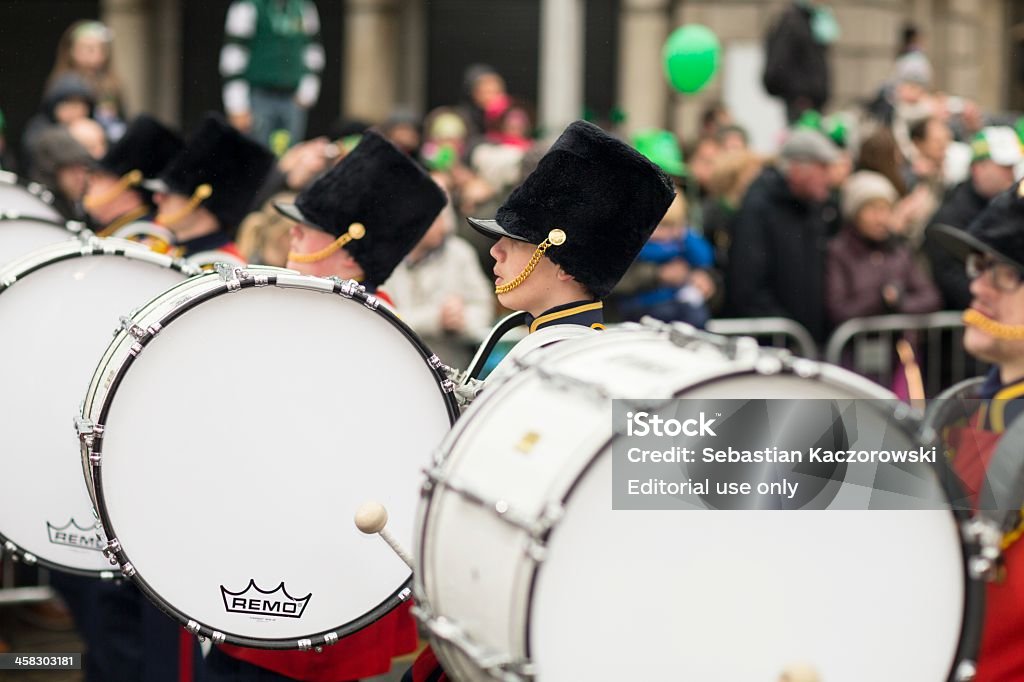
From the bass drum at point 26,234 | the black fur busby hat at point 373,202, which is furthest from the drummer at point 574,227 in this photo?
the bass drum at point 26,234

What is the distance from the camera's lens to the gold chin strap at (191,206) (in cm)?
556

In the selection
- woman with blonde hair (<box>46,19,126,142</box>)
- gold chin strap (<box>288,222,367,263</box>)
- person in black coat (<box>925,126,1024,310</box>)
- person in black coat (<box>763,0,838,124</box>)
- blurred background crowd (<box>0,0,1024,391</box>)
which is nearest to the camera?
gold chin strap (<box>288,222,367,263</box>)

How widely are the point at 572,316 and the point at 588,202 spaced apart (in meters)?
0.27

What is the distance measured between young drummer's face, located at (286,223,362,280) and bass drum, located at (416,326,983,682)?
6.18ft

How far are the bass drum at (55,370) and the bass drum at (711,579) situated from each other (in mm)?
1788

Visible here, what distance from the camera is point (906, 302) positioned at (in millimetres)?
8492

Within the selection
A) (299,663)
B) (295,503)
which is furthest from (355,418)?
(299,663)

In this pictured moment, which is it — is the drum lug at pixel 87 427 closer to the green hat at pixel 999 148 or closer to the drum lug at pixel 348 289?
the drum lug at pixel 348 289

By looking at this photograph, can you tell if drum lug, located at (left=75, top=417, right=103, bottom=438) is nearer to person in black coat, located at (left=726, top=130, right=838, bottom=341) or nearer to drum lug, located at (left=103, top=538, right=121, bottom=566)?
drum lug, located at (left=103, top=538, right=121, bottom=566)

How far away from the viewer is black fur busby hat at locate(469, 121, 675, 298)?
3545mm

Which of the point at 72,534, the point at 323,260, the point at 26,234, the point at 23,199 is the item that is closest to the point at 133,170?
the point at 23,199

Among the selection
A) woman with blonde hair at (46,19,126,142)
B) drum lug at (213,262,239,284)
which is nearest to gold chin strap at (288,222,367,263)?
drum lug at (213,262,239,284)

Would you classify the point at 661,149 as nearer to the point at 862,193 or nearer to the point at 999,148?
the point at 862,193

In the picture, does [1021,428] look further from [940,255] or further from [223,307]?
[940,255]
